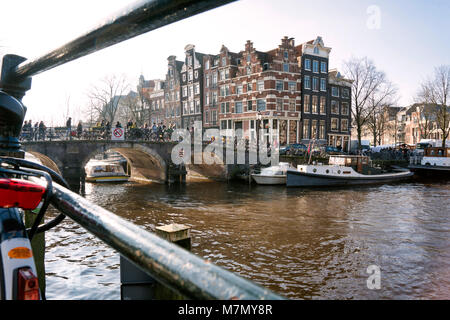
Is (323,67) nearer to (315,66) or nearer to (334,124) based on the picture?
(315,66)

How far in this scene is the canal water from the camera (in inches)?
290

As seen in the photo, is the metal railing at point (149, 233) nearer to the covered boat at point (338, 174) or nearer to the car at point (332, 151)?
the covered boat at point (338, 174)

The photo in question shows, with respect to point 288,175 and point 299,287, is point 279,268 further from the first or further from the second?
point 288,175

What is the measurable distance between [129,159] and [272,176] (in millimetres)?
13258

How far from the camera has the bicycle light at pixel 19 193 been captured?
1077mm

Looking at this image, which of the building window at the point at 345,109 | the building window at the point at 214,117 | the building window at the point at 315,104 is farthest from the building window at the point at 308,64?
the building window at the point at 214,117

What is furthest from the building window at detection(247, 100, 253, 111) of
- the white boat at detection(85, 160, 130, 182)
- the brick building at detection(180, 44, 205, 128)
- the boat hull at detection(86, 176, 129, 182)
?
the boat hull at detection(86, 176, 129, 182)

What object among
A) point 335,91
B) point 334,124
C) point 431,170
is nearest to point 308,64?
point 335,91

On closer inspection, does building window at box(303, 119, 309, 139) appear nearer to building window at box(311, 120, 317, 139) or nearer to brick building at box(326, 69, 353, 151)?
building window at box(311, 120, 317, 139)

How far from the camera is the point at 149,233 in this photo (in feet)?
2.28

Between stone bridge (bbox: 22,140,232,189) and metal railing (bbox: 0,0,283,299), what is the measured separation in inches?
894

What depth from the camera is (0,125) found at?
1.72 meters

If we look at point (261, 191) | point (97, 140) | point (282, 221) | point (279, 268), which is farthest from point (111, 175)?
point (279, 268)
